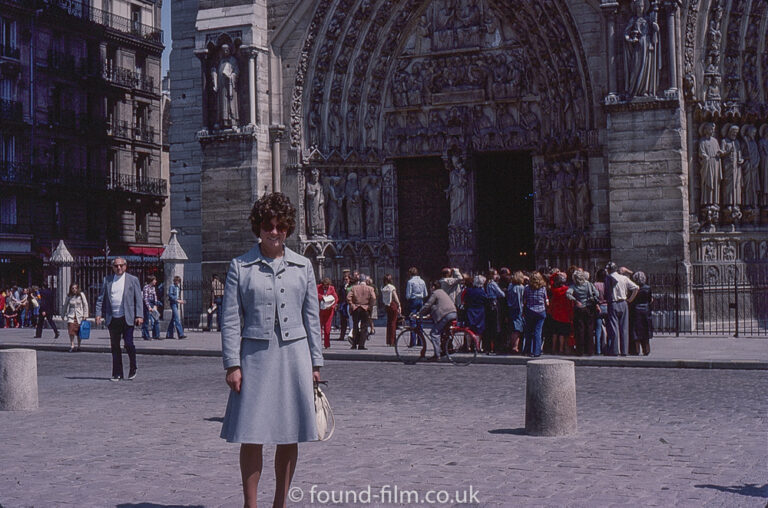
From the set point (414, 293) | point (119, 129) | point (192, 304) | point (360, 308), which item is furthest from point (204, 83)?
point (119, 129)

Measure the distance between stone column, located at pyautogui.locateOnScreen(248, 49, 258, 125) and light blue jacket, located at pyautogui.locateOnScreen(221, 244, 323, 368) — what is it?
18.9 metres

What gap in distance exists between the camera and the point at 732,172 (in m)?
21.1

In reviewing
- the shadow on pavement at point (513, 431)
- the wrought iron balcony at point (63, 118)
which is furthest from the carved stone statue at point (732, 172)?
the wrought iron balcony at point (63, 118)

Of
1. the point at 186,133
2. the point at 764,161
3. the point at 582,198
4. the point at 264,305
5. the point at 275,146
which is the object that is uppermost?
the point at 186,133

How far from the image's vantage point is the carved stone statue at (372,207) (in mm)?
25234

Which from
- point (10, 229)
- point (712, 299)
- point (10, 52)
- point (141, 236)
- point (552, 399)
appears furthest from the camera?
point (141, 236)

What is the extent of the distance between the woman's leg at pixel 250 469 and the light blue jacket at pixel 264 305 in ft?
1.47

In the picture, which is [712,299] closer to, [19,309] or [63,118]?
[19,309]

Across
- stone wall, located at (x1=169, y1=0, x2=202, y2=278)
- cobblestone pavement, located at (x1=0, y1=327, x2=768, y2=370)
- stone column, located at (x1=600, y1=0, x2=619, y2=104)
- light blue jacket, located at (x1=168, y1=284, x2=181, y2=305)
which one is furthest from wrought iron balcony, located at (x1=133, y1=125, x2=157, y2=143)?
stone column, located at (x1=600, y1=0, x2=619, y2=104)

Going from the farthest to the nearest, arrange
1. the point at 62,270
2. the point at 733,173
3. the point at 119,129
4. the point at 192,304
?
the point at 119,129 → the point at 62,270 → the point at 192,304 → the point at 733,173

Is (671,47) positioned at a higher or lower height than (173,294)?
higher

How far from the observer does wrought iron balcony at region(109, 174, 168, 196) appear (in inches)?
1891

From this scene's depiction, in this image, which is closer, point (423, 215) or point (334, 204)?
point (334, 204)

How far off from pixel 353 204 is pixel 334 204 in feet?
1.50
